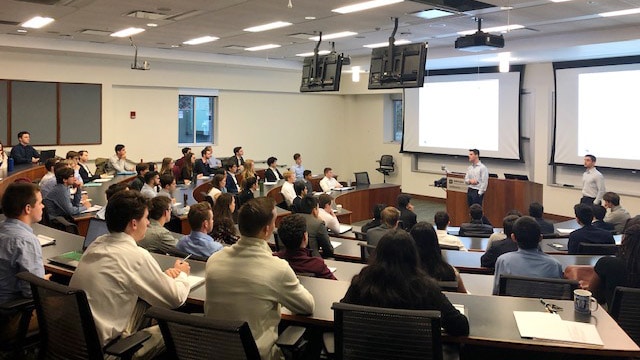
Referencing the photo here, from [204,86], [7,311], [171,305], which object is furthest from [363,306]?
[204,86]

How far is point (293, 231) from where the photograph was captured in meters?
3.31

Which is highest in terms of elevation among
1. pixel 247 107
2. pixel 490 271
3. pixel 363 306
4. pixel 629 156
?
pixel 247 107

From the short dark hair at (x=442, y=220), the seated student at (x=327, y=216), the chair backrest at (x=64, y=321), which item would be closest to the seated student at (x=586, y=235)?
the short dark hair at (x=442, y=220)

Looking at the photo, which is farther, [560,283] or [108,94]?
[108,94]

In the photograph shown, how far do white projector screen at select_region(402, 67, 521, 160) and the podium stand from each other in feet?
4.90

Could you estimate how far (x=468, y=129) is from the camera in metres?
12.3

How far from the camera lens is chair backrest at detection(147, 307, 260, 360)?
208 centimetres

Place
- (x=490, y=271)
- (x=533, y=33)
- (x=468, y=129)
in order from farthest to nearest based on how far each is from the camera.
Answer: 1. (x=468, y=129)
2. (x=533, y=33)
3. (x=490, y=271)

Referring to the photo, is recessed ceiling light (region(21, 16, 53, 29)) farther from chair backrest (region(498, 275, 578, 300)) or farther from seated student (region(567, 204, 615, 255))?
seated student (region(567, 204, 615, 255))

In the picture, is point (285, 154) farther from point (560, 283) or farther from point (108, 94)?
point (560, 283)

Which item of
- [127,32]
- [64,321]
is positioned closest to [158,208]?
[64,321]

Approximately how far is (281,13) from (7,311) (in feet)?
17.2

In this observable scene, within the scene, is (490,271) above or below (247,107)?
below

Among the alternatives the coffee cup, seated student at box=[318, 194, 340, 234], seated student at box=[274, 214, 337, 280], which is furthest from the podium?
the coffee cup
